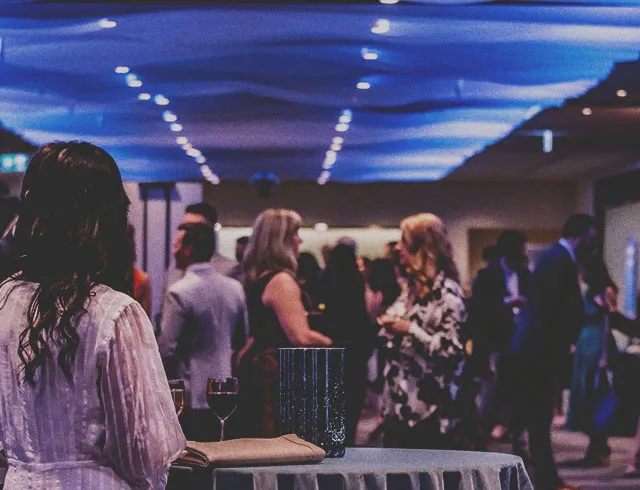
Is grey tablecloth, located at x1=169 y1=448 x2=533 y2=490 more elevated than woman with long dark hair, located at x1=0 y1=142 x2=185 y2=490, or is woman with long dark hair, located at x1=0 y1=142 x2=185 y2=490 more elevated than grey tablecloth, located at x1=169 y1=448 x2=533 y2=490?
woman with long dark hair, located at x1=0 y1=142 x2=185 y2=490

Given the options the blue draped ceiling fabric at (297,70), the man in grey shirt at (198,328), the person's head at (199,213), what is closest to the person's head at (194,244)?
the man in grey shirt at (198,328)

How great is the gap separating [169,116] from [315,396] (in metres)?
8.12

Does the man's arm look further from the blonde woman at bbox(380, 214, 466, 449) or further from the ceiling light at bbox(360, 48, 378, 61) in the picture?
the ceiling light at bbox(360, 48, 378, 61)

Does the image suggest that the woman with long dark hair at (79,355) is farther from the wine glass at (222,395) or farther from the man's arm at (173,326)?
the man's arm at (173,326)

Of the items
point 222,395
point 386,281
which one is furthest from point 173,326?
point 386,281

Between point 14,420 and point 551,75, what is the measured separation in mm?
7372

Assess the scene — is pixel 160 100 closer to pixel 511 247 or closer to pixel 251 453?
pixel 511 247

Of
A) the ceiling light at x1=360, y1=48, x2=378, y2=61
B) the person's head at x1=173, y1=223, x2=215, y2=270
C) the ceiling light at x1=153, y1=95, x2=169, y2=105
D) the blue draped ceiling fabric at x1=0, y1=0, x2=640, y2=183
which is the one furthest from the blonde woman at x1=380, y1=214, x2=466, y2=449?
the ceiling light at x1=153, y1=95, x2=169, y2=105

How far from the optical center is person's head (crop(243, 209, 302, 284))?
4.81 metres

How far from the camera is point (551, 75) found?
8.76m

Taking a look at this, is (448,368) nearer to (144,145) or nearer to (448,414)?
(448,414)

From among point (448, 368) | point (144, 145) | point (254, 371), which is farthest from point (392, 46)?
point (144, 145)

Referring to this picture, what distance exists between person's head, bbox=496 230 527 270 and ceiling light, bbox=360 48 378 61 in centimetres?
198

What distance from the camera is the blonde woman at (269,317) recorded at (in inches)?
174
